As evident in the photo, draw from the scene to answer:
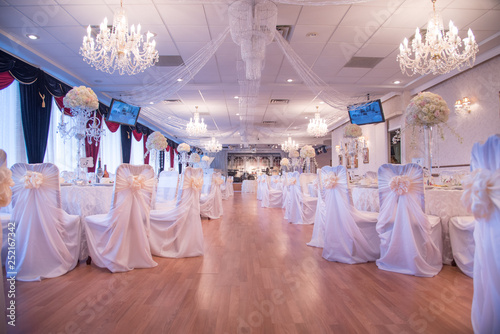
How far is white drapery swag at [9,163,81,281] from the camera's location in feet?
8.39

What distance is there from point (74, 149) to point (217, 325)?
25.2 ft

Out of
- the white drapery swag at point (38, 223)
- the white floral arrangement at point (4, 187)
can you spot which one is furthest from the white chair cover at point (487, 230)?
the white drapery swag at point (38, 223)

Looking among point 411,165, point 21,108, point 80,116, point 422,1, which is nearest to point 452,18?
point 422,1

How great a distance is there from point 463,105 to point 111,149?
1045 cm

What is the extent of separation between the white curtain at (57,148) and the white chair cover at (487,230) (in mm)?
7308

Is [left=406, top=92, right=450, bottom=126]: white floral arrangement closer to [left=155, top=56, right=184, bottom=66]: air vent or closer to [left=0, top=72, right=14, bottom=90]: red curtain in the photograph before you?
[left=155, top=56, right=184, bottom=66]: air vent

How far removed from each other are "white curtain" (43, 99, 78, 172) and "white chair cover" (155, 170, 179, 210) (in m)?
3.47

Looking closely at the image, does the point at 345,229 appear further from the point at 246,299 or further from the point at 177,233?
the point at 177,233

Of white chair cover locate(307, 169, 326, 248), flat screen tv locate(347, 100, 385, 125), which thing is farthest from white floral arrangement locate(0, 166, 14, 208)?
flat screen tv locate(347, 100, 385, 125)

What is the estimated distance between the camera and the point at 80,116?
12.6 ft

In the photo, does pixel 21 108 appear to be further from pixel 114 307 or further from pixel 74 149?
pixel 114 307

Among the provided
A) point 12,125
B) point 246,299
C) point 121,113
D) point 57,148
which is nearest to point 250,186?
point 121,113

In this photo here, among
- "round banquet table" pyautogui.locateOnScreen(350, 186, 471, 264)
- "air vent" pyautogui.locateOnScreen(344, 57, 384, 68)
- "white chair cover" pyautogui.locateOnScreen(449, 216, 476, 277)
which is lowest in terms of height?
"white chair cover" pyautogui.locateOnScreen(449, 216, 476, 277)

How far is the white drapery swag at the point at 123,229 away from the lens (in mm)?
2811
